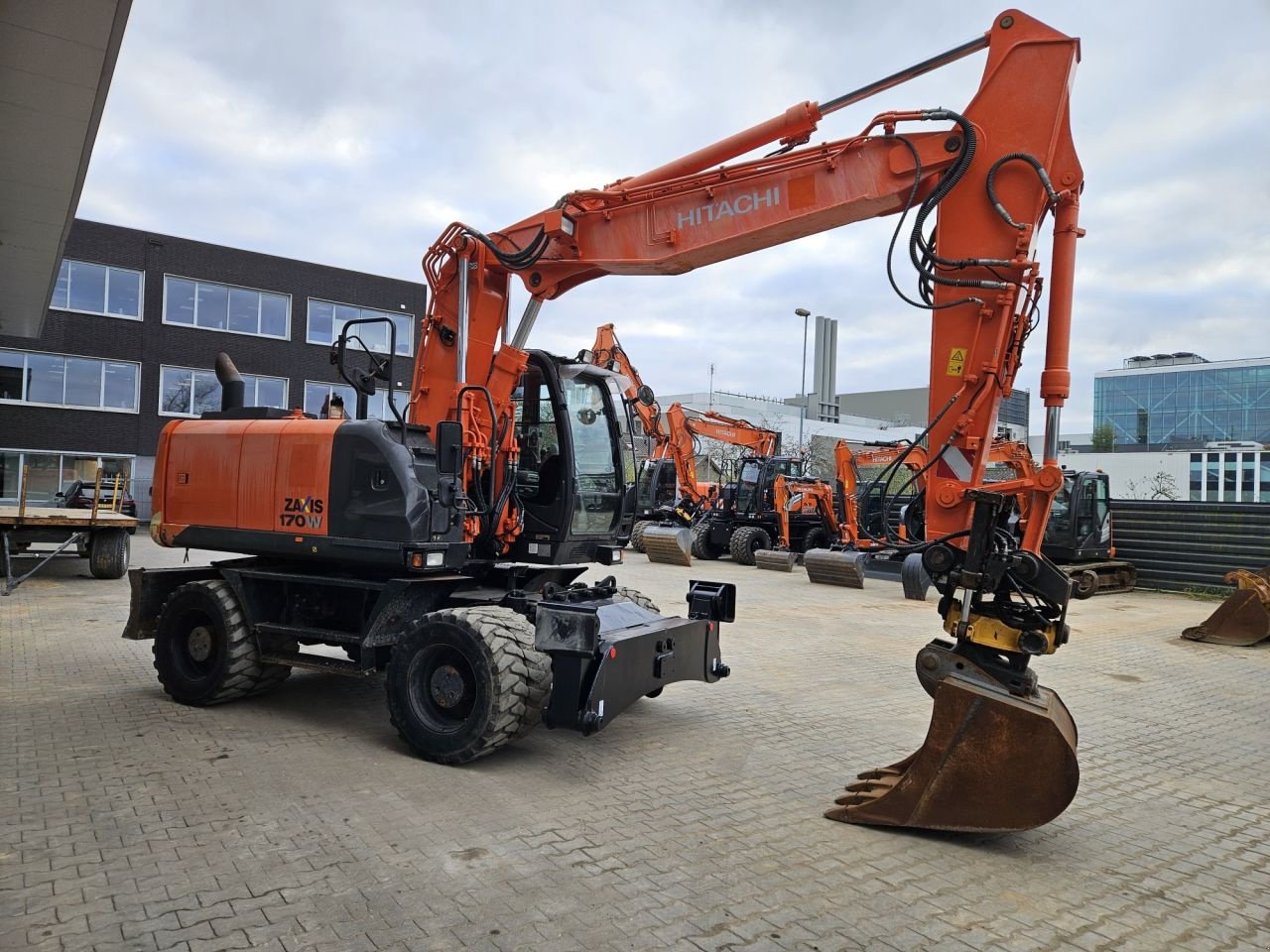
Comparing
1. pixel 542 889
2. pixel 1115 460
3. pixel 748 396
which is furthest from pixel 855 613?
pixel 1115 460

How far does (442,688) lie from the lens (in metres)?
5.73

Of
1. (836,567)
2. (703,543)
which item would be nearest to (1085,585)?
(836,567)

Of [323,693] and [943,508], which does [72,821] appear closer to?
[323,693]

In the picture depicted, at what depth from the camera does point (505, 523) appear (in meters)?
6.66

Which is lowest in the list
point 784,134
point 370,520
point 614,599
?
point 614,599

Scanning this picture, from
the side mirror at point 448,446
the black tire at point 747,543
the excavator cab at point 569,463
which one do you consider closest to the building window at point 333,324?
the black tire at point 747,543

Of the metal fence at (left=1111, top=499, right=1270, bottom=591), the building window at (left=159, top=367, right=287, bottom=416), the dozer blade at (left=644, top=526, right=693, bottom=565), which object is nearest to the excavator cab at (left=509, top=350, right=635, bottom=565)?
the dozer blade at (left=644, top=526, right=693, bottom=565)

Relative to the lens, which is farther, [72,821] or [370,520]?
[370,520]

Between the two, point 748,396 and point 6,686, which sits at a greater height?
point 748,396

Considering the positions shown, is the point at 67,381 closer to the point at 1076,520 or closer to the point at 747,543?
the point at 747,543

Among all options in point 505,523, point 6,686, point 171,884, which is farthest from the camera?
point 6,686

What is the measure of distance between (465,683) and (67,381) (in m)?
27.8

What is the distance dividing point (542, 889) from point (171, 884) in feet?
5.20

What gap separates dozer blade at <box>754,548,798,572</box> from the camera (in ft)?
67.6
